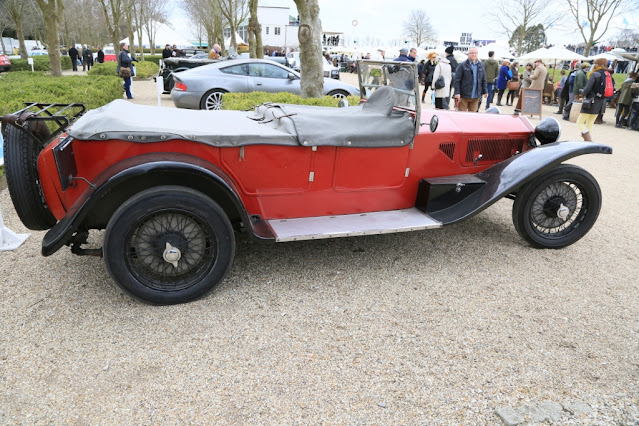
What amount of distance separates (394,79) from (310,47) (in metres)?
5.09

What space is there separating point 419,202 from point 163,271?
2224mm

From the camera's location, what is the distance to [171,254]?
2938 millimetres

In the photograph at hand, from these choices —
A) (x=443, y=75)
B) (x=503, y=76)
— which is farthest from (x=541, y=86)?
(x=443, y=75)

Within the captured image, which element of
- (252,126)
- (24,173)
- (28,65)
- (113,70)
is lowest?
(28,65)

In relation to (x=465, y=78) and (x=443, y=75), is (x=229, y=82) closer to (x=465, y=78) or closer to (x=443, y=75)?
(x=443, y=75)

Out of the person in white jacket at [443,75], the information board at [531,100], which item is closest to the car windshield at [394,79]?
the person in white jacket at [443,75]

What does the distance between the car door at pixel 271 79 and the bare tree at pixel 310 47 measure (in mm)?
1853

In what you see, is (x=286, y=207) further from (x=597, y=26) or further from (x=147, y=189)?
(x=597, y=26)

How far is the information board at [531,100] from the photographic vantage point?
474 inches

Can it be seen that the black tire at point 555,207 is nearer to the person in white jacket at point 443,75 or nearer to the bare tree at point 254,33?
the person in white jacket at point 443,75

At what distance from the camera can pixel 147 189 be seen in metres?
2.90

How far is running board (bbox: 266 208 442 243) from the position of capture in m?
3.24

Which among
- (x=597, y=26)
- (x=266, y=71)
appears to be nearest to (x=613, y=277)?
(x=266, y=71)

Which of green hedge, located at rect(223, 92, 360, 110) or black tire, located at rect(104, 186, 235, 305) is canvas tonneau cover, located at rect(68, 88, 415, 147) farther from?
green hedge, located at rect(223, 92, 360, 110)
